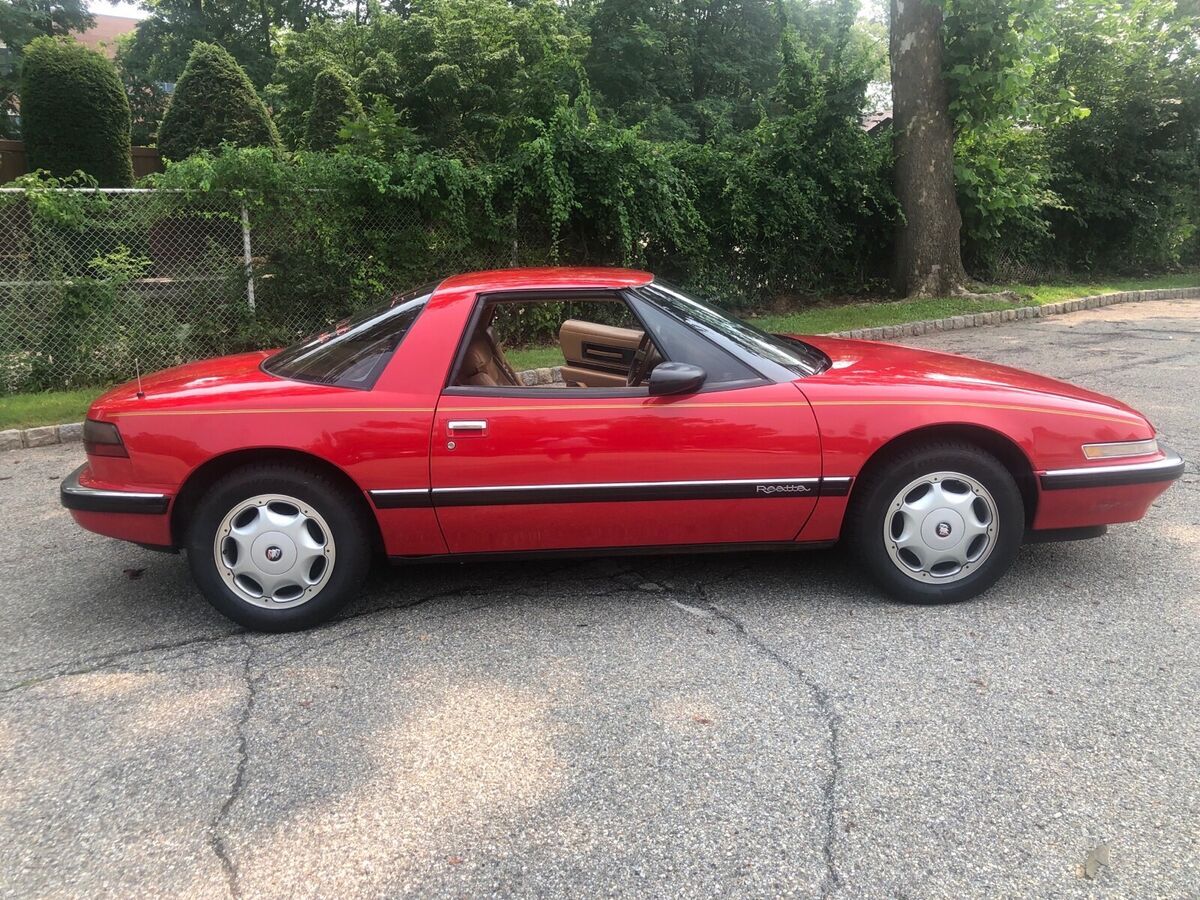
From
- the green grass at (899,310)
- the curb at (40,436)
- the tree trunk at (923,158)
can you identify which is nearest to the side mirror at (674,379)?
the curb at (40,436)

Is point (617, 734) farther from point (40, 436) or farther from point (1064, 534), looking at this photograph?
point (40, 436)

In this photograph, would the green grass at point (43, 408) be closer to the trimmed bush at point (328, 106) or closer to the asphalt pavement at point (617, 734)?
the asphalt pavement at point (617, 734)

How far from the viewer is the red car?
3.34 metres

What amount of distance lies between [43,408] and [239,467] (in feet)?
17.1

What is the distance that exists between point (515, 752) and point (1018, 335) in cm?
1084

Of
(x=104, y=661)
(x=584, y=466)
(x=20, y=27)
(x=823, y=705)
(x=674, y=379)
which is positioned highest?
(x=20, y=27)

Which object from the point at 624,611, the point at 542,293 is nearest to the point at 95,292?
the point at 542,293

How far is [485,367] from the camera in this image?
3.71 metres

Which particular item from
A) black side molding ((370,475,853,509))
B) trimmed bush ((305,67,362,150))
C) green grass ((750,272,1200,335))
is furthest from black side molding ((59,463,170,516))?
trimmed bush ((305,67,362,150))

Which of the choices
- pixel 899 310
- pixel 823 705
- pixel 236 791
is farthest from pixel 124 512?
pixel 899 310

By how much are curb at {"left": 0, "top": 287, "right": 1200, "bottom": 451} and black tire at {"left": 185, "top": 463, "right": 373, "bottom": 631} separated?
235cm

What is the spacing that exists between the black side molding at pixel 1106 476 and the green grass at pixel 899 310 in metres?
7.69

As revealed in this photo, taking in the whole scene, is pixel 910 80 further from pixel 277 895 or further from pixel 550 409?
pixel 277 895

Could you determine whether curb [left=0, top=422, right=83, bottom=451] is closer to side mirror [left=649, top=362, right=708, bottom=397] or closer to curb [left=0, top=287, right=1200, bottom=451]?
curb [left=0, top=287, right=1200, bottom=451]
